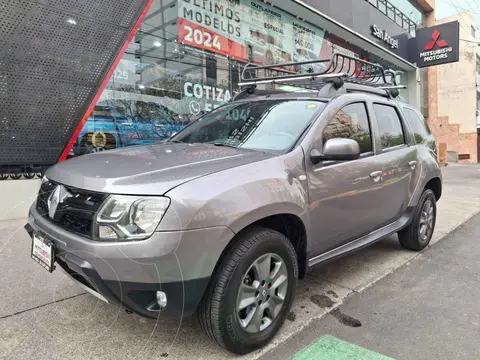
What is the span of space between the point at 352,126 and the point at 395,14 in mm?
16301

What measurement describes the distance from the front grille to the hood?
0.04 metres

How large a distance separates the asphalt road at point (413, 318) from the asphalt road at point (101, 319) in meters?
0.12

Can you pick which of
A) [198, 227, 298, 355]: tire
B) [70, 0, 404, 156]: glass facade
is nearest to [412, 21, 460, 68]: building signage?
[70, 0, 404, 156]: glass facade

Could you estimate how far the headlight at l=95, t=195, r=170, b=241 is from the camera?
2.00m

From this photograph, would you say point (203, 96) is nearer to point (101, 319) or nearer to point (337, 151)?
point (337, 151)

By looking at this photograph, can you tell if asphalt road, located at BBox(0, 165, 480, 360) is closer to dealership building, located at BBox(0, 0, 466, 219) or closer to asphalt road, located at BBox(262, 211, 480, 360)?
asphalt road, located at BBox(262, 211, 480, 360)

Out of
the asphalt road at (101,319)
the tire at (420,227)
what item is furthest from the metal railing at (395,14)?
the asphalt road at (101,319)

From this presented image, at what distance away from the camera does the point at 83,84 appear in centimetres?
661

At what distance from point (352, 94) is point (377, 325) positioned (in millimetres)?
1942

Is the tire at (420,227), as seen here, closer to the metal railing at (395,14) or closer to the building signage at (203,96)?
the building signage at (203,96)

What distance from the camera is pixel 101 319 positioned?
9.39ft

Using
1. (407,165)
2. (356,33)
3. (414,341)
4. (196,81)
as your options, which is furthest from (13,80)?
(356,33)

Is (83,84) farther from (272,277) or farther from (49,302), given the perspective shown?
(272,277)

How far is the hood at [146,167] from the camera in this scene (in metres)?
2.07
